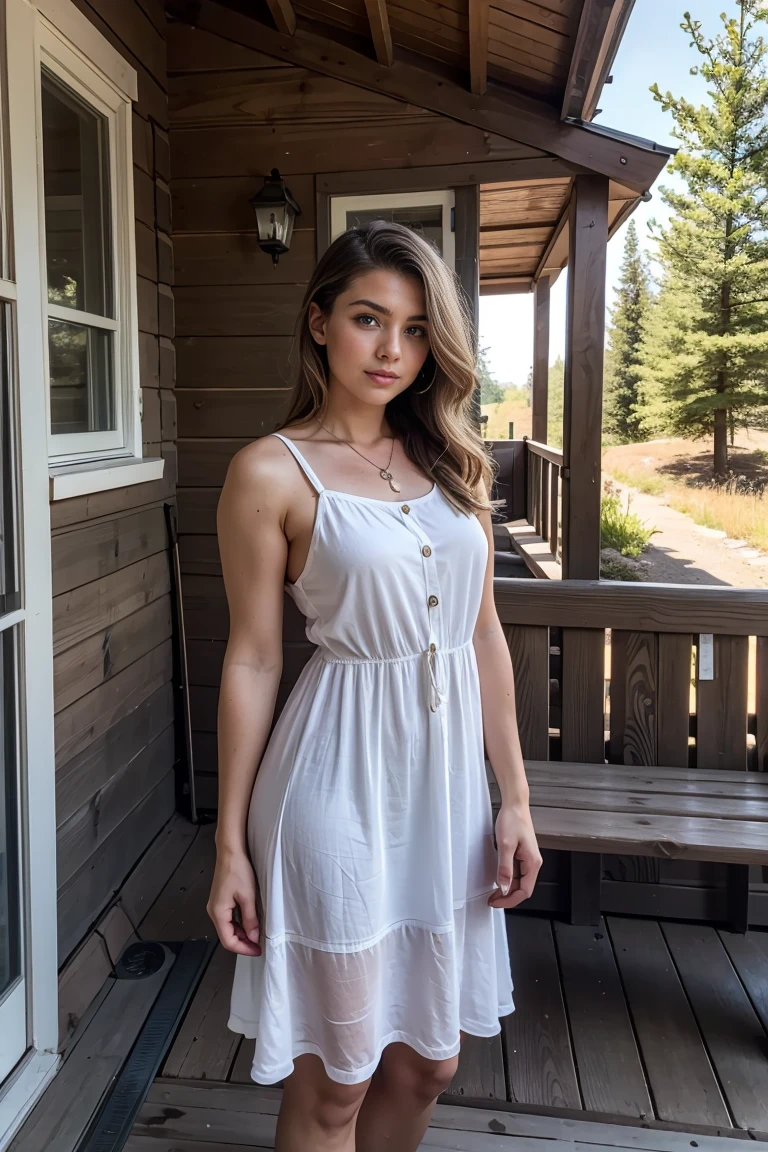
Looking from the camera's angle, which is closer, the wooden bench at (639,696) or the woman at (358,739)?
the woman at (358,739)

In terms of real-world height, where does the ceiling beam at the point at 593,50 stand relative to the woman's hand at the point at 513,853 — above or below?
above

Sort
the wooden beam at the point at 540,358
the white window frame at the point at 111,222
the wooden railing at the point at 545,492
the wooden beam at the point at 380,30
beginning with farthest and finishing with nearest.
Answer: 1. the wooden beam at the point at 540,358
2. the wooden railing at the point at 545,492
3. the wooden beam at the point at 380,30
4. the white window frame at the point at 111,222

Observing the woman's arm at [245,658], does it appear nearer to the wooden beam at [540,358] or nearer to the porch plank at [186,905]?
the porch plank at [186,905]

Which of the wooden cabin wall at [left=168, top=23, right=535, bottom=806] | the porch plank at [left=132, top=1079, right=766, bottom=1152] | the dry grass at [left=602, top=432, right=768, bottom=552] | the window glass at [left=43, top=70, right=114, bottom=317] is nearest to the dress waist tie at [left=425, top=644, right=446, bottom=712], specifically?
the porch plank at [left=132, top=1079, right=766, bottom=1152]

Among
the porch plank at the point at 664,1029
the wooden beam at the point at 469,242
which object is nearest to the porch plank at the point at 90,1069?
the porch plank at the point at 664,1029

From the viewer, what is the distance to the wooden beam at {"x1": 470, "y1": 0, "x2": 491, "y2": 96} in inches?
84.7

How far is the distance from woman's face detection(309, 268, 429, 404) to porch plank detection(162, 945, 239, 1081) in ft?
4.68

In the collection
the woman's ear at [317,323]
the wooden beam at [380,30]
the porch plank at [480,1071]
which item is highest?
the wooden beam at [380,30]

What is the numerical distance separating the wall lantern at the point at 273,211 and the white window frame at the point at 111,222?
405 mm

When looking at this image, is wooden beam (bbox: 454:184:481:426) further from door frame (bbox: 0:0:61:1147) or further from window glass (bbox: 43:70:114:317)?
door frame (bbox: 0:0:61:1147)

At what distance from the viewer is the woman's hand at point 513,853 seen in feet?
4.12

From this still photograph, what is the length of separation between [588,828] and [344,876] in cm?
108

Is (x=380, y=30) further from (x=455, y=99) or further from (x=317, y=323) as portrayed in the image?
(x=317, y=323)

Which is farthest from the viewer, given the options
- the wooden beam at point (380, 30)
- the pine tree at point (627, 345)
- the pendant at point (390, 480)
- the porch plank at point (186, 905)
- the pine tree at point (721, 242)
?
the pine tree at point (627, 345)
